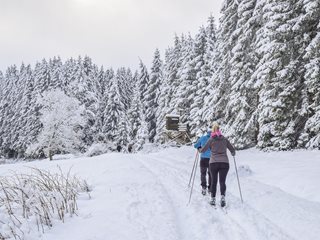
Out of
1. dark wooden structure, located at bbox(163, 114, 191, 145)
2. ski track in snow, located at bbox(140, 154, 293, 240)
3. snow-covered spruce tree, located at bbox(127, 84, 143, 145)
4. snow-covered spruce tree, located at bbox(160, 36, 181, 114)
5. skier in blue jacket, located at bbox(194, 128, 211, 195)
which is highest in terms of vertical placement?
snow-covered spruce tree, located at bbox(160, 36, 181, 114)

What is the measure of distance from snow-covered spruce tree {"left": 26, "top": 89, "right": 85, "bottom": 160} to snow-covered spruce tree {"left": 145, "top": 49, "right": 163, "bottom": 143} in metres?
10.6

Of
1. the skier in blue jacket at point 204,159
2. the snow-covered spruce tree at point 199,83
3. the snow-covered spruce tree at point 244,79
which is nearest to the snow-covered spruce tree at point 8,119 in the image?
the snow-covered spruce tree at point 199,83

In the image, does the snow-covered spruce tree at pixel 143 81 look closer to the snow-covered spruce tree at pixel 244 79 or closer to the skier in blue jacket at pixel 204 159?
the snow-covered spruce tree at pixel 244 79

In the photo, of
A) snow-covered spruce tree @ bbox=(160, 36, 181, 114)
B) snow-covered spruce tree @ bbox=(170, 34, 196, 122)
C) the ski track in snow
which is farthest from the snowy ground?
snow-covered spruce tree @ bbox=(160, 36, 181, 114)

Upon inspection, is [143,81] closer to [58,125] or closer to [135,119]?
[135,119]

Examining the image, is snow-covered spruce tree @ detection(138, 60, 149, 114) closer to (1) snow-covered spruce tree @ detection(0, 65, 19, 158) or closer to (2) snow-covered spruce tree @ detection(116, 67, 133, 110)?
(2) snow-covered spruce tree @ detection(116, 67, 133, 110)

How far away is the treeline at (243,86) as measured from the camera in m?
16.3

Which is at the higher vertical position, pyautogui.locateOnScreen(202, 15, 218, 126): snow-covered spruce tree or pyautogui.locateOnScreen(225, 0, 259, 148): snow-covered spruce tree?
pyautogui.locateOnScreen(202, 15, 218, 126): snow-covered spruce tree

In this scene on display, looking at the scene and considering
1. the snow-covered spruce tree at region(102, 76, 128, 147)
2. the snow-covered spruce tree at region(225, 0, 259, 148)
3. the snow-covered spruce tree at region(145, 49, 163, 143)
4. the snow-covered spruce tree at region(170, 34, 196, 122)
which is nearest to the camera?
the snow-covered spruce tree at region(225, 0, 259, 148)

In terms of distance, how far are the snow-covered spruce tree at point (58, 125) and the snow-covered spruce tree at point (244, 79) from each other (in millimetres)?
28319

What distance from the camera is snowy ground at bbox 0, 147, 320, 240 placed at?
629 centimetres

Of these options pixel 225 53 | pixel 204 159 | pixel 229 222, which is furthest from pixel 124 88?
pixel 229 222

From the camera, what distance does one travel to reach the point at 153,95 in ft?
179

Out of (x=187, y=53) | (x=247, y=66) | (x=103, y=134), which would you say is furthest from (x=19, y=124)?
(x=247, y=66)
